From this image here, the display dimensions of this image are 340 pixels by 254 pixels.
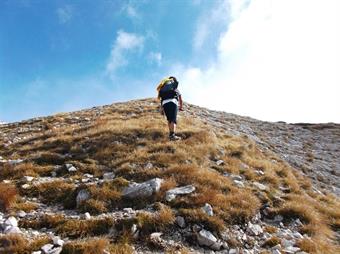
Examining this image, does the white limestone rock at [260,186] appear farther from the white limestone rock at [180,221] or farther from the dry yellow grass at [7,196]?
the dry yellow grass at [7,196]

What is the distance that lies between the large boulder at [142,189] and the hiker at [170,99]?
644 cm

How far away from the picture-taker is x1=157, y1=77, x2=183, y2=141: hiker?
59.5ft

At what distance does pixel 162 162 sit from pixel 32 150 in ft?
22.0

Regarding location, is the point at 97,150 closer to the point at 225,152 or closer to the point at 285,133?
the point at 225,152

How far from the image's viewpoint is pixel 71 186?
12.0 meters

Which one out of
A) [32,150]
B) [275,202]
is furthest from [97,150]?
[275,202]

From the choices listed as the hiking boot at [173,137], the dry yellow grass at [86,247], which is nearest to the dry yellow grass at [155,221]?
the dry yellow grass at [86,247]

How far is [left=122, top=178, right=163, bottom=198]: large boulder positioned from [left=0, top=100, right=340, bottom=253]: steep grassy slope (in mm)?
185

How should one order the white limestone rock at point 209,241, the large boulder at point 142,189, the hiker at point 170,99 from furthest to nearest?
the hiker at point 170,99, the large boulder at point 142,189, the white limestone rock at point 209,241

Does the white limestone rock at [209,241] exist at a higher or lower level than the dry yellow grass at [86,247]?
lower

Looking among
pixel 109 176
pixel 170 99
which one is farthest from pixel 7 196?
pixel 170 99

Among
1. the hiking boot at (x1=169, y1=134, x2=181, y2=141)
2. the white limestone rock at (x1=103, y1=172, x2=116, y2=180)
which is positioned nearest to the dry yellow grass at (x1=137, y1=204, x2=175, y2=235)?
the white limestone rock at (x1=103, y1=172, x2=116, y2=180)

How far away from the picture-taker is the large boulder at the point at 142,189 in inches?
440

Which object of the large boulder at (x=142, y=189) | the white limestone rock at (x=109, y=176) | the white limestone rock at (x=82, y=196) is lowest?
the white limestone rock at (x=82, y=196)
